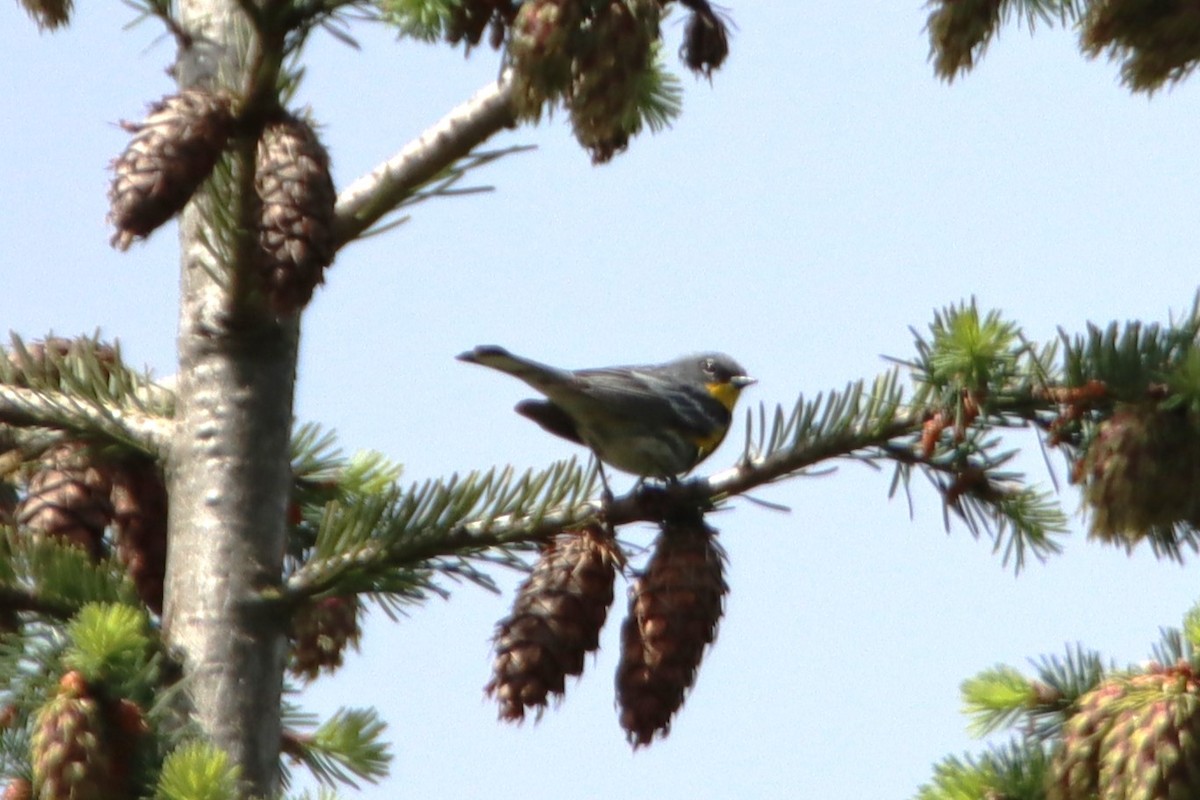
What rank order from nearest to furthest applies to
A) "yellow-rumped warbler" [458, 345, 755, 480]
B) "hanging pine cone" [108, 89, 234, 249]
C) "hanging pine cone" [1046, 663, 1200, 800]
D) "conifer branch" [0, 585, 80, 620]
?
"hanging pine cone" [1046, 663, 1200, 800], "hanging pine cone" [108, 89, 234, 249], "conifer branch" [0, 585, 80, 620], "yellow-rumped warbler" [458, 345, 755, 480]

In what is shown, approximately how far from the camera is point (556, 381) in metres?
4.69

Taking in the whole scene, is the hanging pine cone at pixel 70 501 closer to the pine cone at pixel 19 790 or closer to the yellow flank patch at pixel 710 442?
the pine cone at pixel 19 790

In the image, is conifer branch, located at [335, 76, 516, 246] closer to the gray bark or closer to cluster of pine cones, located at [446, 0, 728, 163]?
the gray bark

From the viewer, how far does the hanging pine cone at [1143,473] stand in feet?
8.23

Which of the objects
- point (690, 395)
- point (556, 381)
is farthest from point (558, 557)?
point (690, 395)

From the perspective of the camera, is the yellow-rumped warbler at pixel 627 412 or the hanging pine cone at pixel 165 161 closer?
A: the hanging pine cone at pixel 165 161

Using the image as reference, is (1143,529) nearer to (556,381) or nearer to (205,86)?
(205,86)

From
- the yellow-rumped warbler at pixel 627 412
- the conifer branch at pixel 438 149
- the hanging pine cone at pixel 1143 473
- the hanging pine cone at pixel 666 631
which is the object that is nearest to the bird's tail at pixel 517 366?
the yellow-rumped warbler at pixel 627 412

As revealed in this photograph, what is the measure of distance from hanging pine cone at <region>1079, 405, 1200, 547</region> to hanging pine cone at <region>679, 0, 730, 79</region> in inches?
41.6

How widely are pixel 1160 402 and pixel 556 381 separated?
2.34 m

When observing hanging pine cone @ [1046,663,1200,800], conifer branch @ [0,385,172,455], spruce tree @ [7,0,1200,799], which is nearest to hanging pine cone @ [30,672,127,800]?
spruce tree @ [7,0,1200,799]

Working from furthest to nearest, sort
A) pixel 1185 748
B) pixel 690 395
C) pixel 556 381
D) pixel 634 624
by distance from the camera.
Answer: pixel 690 395 → pixel 556 381 → pixel 634 624 → pixel 1185 748

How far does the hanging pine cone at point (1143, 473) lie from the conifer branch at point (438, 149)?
4.90 ft

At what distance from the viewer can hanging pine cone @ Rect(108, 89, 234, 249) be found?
96.5 inches
